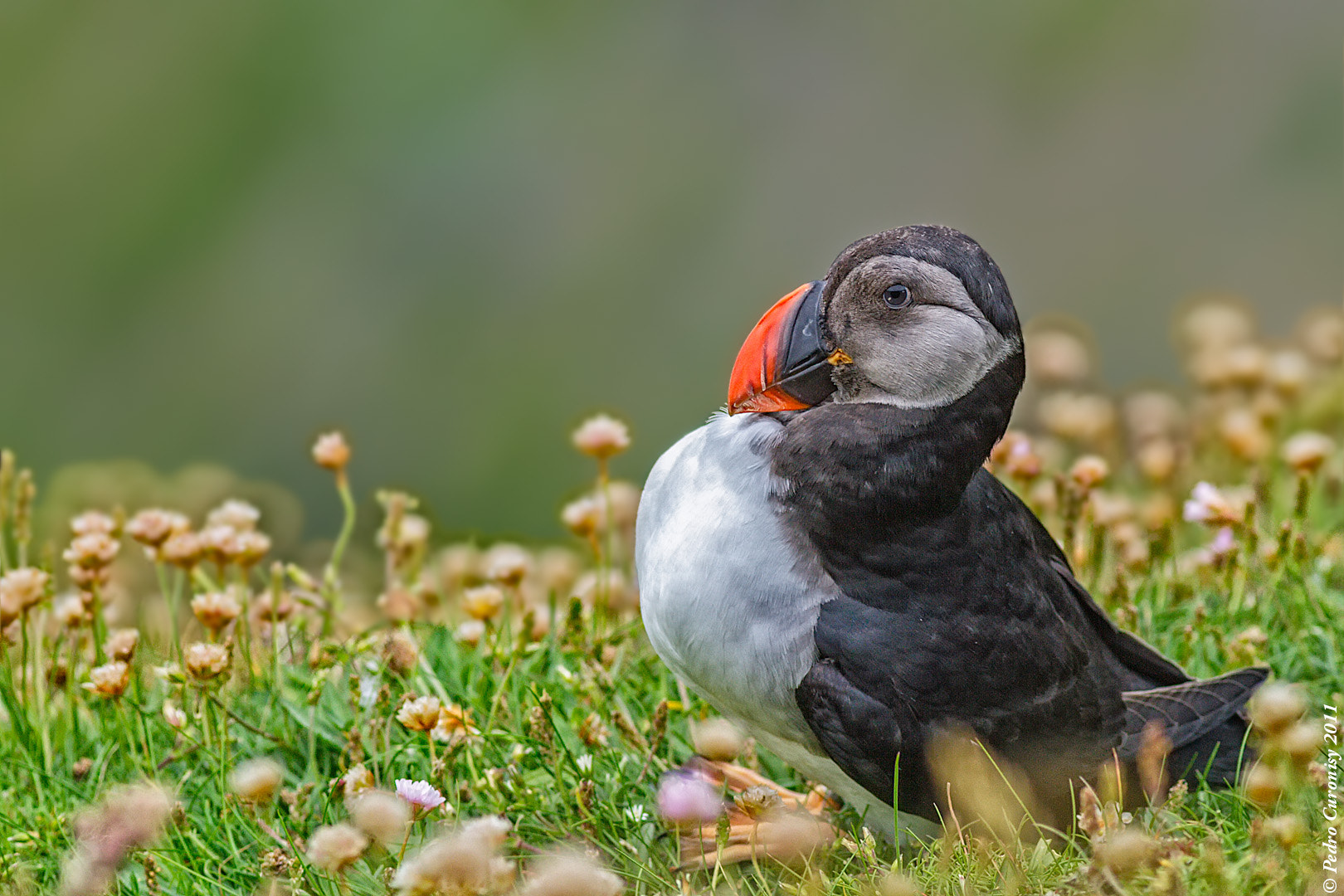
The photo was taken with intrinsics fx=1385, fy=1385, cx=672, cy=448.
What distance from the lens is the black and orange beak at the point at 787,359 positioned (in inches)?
126

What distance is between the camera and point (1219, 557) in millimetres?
4105

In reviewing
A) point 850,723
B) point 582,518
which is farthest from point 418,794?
point 582,518

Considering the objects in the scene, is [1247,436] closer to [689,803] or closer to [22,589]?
[689,803]

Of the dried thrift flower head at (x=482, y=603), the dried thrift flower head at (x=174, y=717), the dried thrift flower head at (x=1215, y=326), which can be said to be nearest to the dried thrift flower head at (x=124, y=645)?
the dried thrift flower head at (x=174, y=717)

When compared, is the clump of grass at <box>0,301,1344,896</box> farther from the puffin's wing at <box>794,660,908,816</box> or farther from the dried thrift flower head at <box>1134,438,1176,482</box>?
the puffin's wing at <box>794,660,908,816</box>

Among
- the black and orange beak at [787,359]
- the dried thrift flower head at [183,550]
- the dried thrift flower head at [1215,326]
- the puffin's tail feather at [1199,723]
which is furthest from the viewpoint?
the dried thrift flower head at [1215,326]

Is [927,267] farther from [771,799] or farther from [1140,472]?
[1140,472]

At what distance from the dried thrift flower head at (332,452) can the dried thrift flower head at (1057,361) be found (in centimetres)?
285

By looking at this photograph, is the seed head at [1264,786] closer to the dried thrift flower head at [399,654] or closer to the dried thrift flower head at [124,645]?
the dried thrift flower head at [399,654]

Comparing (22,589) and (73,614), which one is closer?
(22,589)

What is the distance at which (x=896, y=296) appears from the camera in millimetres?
3092

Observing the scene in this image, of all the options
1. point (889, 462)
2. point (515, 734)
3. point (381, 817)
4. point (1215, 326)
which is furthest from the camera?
point (1215, 326)

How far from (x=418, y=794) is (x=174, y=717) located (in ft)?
3.43

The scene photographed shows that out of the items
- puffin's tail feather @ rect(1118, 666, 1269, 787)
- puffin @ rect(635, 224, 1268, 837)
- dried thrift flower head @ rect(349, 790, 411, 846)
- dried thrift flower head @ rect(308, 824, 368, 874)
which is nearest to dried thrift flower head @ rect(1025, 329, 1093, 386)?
puffin's tail feather @ rect(1118, 666, 1269, 787)
